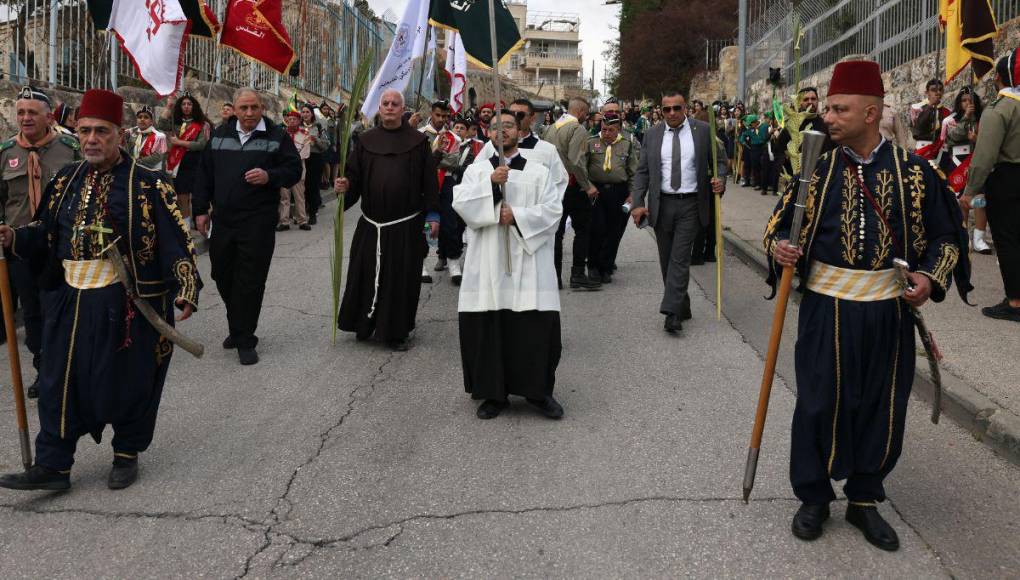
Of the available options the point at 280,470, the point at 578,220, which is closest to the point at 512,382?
the point at 280,470

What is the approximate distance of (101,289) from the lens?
4.61 metres

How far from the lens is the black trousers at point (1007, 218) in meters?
7.59

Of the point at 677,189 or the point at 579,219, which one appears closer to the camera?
the point at 677,189

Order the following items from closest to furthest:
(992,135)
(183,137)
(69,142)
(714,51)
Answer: (69,142) → (992,135) → (183,137) → (714,51)

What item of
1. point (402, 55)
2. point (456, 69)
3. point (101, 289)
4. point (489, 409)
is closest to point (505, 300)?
point (489, 409)

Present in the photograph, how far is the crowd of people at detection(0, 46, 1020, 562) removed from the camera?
3.91 meters

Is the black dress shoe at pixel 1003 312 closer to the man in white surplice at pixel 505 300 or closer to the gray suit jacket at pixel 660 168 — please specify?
the gray suit jacket at pixel 660 168

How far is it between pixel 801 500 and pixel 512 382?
2.20m

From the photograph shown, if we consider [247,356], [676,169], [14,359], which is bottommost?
[247,356]

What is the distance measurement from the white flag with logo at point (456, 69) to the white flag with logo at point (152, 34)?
527 centimetres

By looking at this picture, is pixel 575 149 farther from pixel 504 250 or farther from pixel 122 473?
pixel 122 473

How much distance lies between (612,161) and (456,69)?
4659 millimetres

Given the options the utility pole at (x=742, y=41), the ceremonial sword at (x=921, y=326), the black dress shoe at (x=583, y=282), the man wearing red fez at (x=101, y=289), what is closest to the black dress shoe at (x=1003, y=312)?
the black dress shoe at (x=583, y=282)

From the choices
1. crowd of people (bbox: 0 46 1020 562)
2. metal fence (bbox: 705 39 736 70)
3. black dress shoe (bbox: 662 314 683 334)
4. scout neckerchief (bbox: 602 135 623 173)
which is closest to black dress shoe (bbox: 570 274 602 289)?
crowd of people (bbox: 0 46 1020 562)
